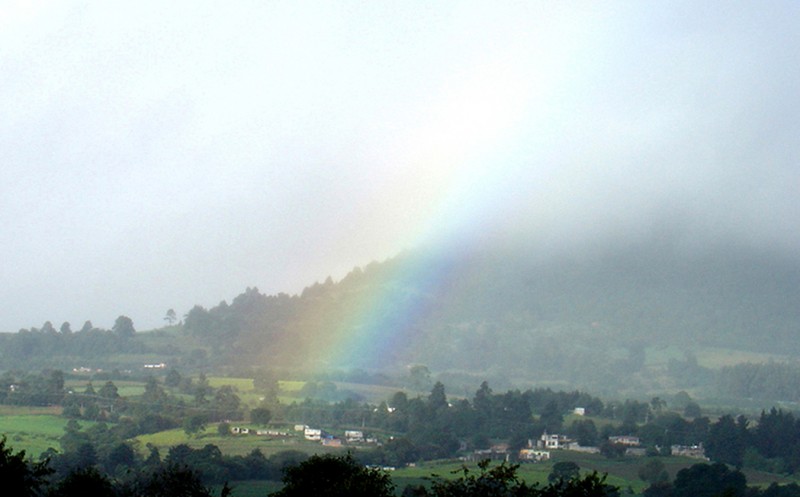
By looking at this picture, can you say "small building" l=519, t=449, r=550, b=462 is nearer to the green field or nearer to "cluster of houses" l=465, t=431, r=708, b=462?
"cluster of houses" l=465, t=431, r=708, b=462

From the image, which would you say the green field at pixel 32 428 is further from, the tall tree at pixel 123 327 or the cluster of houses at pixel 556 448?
the tall tree at pixel 123 327

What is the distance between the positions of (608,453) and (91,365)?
6849cm

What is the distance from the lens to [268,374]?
378ft

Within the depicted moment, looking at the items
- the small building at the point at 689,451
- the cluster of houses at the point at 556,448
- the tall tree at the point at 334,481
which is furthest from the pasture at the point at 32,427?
the small building at the point at 689,451

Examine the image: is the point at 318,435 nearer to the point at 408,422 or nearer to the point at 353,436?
the point at 353,436

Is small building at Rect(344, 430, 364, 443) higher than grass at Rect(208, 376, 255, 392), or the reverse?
grass at Rect(208, 376, 255, 392)

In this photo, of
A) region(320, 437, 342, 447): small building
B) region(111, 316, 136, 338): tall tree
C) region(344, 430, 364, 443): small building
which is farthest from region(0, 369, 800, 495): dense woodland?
region(111, 316, 136, 338): tall tree

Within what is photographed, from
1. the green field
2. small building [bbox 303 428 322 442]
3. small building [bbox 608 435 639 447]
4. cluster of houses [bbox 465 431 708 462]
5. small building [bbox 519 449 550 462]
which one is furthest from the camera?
small building [bbox 608 435 639 447]

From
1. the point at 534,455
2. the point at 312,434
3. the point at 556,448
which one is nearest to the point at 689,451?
the point at 556,448

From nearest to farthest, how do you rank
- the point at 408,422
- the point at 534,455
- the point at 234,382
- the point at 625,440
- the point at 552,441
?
the point at 534,455 → the point at 552,441 → the point at 625,440 → the point at 408,422 → the point at 234,382

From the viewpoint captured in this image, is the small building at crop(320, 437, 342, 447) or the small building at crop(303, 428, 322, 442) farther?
the small building at crop(303, 428, 322, 442)

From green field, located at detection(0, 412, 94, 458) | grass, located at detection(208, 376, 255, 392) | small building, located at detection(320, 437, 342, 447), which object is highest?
grass, located at detection(208, 376, 255, 392)

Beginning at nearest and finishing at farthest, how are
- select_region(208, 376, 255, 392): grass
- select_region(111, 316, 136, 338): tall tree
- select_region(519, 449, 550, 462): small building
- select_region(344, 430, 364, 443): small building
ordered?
select_region(519, 449, 550, 462): small building < select_region(344, 430, 364, 443): small building < select_region(208, 376, 255, 392): grass < select_region(111, 316, 136, 338): tall tree

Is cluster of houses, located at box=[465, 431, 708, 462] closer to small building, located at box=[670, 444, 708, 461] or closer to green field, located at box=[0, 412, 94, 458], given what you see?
small building, located at box=[670, 444, 708, 461]
